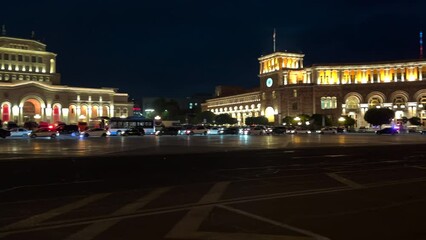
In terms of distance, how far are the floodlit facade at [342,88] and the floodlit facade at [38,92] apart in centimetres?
5555

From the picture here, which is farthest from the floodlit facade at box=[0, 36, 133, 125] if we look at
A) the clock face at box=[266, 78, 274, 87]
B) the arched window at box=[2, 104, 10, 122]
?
the clock face at box=[266, 78, 274, 87]

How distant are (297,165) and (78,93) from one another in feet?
430

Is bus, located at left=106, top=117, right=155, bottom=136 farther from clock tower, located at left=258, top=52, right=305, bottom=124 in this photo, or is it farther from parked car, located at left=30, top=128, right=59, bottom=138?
clock tower, located at left=258, top=52, right=305, bottom=124

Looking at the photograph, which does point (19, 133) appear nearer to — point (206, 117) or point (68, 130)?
point (68, 130)

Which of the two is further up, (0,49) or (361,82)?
(0,49)

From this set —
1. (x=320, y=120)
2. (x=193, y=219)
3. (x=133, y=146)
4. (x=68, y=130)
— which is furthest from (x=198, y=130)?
(x=193, y=219)

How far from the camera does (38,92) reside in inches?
5079

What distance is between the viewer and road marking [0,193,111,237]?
26.7 feet

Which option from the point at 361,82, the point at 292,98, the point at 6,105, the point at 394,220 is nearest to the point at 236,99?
the point at 292,98

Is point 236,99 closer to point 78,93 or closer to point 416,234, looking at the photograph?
point 78,93

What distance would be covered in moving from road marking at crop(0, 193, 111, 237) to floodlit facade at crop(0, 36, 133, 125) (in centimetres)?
12237

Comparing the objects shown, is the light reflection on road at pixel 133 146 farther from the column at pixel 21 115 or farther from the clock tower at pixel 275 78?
the clock tower at pixel 275 78

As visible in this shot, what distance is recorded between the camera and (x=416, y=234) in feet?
24.6

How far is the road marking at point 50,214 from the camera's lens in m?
8.15
